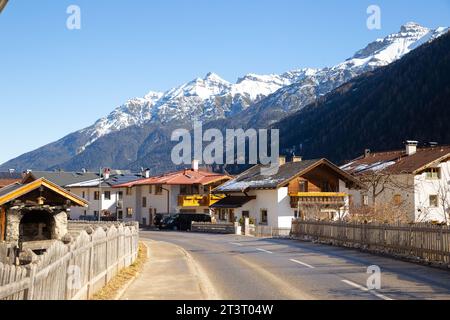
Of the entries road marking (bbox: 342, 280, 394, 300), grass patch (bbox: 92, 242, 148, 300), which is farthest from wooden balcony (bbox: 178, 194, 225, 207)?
road marking (bbox: 342, 280, 394, 300)

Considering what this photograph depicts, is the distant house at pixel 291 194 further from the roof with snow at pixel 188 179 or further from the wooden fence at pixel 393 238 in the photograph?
the wooden fence at pixel 393 238

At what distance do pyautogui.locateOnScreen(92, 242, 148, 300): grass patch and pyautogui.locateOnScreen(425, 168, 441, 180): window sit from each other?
42.4 m

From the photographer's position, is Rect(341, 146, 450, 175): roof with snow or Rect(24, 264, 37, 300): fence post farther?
Rect(341, 146, 450, 175): roof with snow

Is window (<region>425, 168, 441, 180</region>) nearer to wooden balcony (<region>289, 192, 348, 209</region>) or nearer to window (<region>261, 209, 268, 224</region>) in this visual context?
wooden balcony (<region>289, 192, 348, 209</region>)

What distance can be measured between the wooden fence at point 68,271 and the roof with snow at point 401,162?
148ft

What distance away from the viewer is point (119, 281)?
15.2 metres

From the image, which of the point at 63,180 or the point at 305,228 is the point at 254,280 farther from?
the point at 63,180

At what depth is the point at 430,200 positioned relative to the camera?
57688 millimetres

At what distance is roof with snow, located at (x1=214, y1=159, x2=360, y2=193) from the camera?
183 feet

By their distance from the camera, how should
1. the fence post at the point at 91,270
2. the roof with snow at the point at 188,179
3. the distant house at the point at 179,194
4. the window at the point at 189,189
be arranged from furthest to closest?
the window at the point at 189,189, the roof with snow at the point at 188,179, the distant house at the point at 179,194, the fence post at the point at 91,270

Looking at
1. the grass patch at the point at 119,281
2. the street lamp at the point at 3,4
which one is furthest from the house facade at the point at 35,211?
the street lamp at the point at 3,4

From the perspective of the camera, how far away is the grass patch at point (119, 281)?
1234cm

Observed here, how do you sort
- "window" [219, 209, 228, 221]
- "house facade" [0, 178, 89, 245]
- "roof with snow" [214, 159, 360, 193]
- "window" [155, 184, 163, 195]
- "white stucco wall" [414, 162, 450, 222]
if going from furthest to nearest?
"window" [155, 184, 163, 195]
"window" [219, 209, 228, 221]
"white stucco wall" [414, 162, 450, 222]
"roof with snow" [214, 159, 360, 193]
"house facade" [0, 178, 89, 245]
